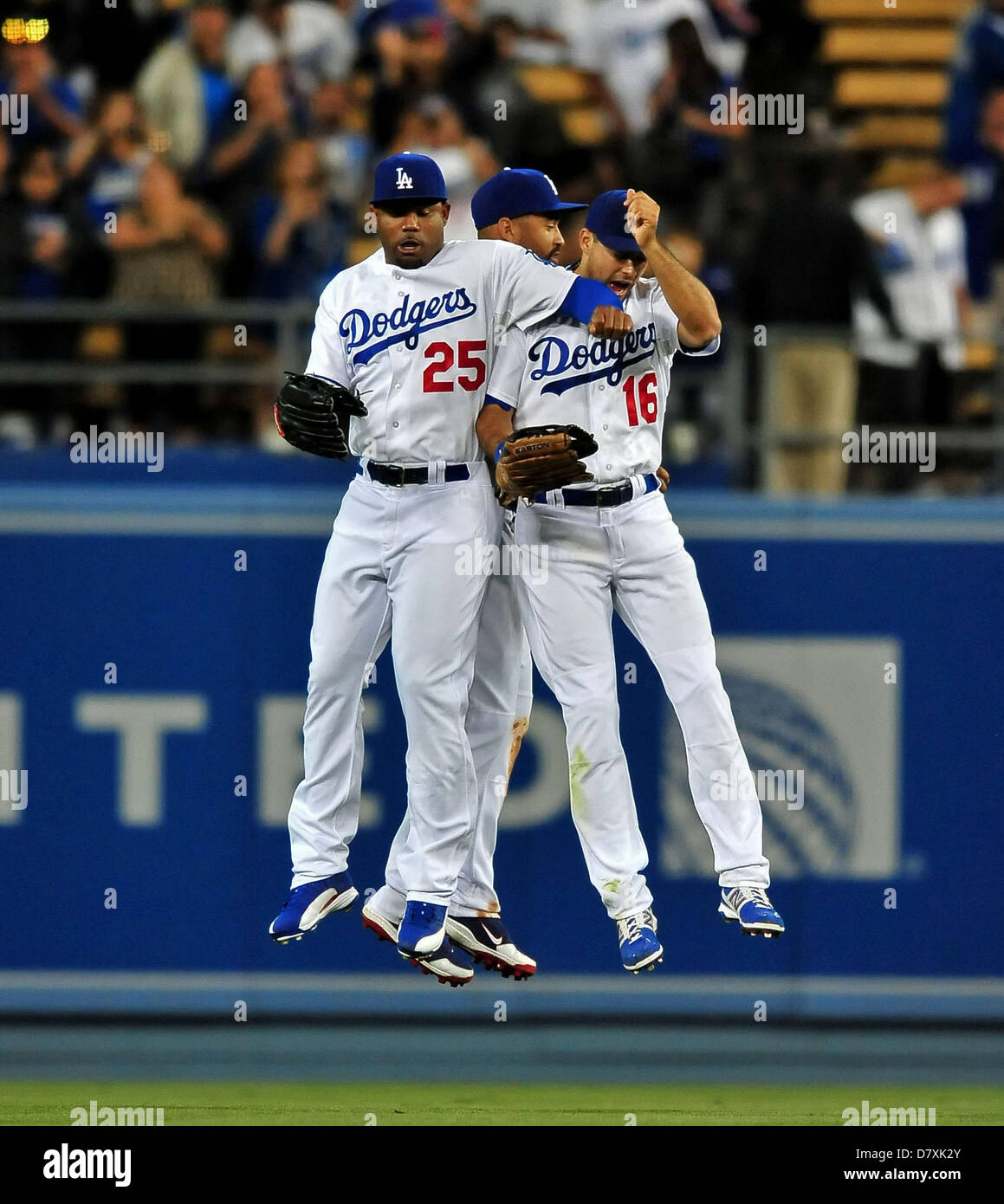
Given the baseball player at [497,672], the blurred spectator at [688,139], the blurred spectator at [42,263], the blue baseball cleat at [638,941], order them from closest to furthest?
the baseball player at [497,672] → the blue baseball cleat at [638,941] → the blurred spectator at [42,263] → the blurred spectator at [688,139]

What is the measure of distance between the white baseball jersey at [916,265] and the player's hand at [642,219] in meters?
2.61

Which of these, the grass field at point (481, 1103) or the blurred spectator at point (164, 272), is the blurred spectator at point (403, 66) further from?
the grass field at point (481, 1103)

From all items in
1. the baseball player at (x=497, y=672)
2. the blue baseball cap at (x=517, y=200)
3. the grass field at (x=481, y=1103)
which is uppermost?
the blue baseball cap at (x=517, y=200)

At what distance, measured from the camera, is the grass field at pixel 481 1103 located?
744cm

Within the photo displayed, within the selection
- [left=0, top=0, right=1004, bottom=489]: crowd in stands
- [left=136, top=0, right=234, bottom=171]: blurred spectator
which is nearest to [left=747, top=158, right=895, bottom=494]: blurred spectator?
[left=0, top=0, right=1004, bottom=489]: crowd in stands

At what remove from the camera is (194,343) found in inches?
387

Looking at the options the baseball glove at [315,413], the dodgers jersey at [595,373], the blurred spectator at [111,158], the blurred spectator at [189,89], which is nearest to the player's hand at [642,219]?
the dodgers jersey at [595,373]

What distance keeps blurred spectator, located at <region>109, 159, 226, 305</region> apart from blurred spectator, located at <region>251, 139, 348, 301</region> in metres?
0.22

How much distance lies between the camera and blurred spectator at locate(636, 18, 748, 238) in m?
10.3

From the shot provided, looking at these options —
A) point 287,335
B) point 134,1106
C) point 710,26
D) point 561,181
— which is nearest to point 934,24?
point 710,26

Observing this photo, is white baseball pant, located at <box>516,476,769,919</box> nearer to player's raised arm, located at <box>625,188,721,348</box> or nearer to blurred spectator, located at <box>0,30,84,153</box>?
player's raised arm, located at <box>625,188,721,348</box>

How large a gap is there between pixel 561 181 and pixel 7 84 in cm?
366

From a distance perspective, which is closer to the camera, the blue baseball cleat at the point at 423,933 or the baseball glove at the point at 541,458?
the baseball glove at the point at 541,458

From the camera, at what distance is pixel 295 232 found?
10359mm
